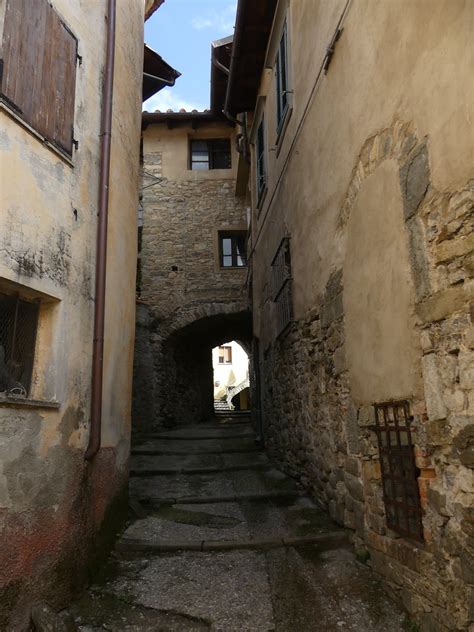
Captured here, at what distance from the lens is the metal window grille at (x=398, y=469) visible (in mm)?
3260

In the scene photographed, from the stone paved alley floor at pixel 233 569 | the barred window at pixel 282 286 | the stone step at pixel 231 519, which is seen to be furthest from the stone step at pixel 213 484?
the barred window at pixel 282 286

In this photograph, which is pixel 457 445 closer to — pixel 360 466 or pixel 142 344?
pixel 360 466

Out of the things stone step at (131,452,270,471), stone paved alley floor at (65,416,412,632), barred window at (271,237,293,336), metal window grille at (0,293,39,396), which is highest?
barred window at (271,237,293,336)

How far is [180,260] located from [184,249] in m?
0.31

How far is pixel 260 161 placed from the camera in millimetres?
9398

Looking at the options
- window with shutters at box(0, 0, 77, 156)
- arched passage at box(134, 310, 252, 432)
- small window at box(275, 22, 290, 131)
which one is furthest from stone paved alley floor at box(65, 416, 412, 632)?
arched passage at box(134, 310, 252, 432)

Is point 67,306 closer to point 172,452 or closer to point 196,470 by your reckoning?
point 196,470

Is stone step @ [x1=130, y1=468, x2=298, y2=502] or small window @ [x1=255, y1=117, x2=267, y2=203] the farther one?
small window @ [x1=255, y1=117, x2=267, y2=203]

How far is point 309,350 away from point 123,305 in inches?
80.2

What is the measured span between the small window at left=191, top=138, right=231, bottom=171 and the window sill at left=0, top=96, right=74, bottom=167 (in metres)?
9.97

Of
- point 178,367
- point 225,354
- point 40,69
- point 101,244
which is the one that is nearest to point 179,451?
point 178,367

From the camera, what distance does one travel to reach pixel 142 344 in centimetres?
1200

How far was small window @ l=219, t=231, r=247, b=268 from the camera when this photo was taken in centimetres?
1312

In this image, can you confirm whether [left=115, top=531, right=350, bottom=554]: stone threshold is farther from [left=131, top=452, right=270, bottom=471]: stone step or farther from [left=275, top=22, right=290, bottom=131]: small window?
[left=275, top=22, right=290, bottom=131]: small window
